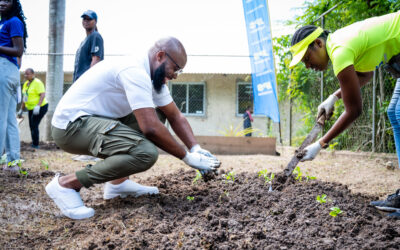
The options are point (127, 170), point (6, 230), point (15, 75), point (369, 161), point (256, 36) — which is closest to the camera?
point (6, 230)

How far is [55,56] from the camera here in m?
7.60

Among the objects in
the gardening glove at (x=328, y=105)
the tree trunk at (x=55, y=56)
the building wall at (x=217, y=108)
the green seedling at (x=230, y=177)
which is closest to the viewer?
the gardening glove at (x=328, y=105)

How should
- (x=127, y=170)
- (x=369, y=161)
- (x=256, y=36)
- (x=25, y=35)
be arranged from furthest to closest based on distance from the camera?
(x=256, y=36) → (x=369, y=161) → (x=25, y=35) → (x=127, y=170)

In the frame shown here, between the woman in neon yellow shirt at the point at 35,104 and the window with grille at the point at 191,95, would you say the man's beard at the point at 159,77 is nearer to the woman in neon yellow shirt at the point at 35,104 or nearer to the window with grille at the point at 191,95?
the woman in neon yellow shirt at the point at 35,104

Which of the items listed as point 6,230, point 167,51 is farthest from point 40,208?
point 167,51

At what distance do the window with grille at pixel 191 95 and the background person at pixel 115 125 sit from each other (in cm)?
891

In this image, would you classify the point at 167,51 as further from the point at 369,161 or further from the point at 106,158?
the point at 369,161

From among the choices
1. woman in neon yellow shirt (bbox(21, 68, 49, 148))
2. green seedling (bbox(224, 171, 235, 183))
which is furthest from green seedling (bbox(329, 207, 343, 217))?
woman in neon yellow shirt (bbox(21, 68, 49, 148))

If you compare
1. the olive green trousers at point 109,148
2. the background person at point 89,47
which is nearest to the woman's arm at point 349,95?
the olive green trousers at point 109,148

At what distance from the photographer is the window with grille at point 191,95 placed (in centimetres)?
1139

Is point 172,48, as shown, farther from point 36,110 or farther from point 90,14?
point 36,110

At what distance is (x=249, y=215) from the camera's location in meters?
2.02

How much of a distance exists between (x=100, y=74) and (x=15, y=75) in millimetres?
1716

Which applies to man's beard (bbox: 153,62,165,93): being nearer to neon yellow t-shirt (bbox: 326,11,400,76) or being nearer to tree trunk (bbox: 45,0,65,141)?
neon yellow t-shirt (bbox: 326,11,400,76)
